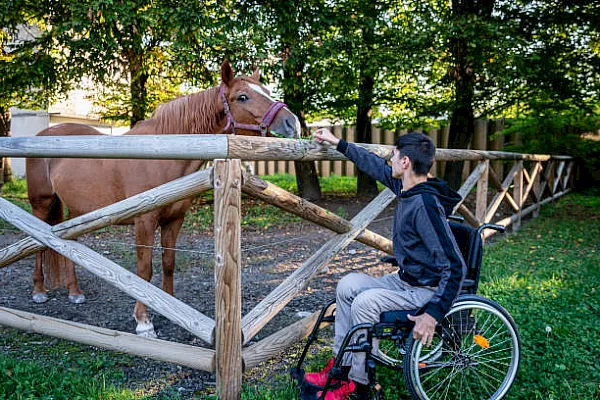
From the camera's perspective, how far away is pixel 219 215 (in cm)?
267

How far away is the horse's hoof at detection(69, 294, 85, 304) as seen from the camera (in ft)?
16.5

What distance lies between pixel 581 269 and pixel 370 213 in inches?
140

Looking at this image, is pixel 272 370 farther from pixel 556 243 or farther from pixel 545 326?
pixel 556 243

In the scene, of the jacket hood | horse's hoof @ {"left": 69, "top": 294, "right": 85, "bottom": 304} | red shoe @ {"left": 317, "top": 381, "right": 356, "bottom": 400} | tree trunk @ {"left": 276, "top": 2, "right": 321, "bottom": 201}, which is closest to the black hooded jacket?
the jacket hood

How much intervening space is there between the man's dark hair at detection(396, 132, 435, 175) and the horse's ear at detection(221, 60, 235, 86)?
186 cm

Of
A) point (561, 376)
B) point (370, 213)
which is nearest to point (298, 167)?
point (370, 213)

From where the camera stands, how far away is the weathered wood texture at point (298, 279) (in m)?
3.01

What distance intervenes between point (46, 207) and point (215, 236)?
3.41m

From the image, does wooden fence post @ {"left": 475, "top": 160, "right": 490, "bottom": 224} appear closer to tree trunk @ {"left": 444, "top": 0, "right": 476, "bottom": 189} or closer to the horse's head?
tree trunk @ {"left": 444, "top": 0, "right": 476, "bottom": 189}

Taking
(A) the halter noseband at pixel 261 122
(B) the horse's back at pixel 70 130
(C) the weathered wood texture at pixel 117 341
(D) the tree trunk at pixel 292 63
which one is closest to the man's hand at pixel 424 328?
(C) the weathered wood texture at pixel 117 341

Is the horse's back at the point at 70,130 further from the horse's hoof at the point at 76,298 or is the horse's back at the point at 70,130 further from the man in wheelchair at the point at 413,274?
the man in wheelchair at the point at 413,274

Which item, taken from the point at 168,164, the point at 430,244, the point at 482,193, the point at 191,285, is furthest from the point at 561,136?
the point at 430,244

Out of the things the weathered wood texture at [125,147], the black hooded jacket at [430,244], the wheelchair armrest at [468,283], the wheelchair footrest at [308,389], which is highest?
the weathered wood texture at [125,147]

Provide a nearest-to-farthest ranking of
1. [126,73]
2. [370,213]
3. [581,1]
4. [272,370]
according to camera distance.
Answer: [272,370], [370,213], [581,1], [126,73]
